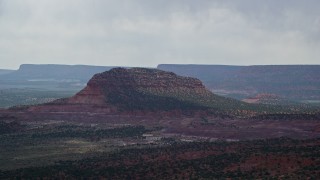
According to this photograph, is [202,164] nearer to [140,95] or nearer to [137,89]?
[140,95]

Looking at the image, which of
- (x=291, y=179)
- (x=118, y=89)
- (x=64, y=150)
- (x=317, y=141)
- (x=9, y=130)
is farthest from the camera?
(x=118, y=89)

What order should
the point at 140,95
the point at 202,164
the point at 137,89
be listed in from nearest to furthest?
the point at 202,164 → the point at 140,95 → the point at 137,89

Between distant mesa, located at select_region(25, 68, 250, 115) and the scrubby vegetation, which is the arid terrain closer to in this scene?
the scrubby vegetation

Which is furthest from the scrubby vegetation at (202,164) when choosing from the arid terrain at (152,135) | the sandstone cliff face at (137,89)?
the sandstone cliff face at (137,89)

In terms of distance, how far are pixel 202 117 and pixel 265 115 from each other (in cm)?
1361

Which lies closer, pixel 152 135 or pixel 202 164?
pixel 202 164

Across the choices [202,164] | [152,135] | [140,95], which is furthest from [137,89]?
[202,164]

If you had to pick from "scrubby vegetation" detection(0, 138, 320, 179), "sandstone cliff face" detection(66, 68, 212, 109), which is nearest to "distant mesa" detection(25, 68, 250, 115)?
"sandstone cliff face" detection(66, 68, 212, 109)

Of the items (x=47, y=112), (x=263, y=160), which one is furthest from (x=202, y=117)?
(x=263, y=160)

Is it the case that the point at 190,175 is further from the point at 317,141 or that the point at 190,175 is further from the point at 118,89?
the point at 118,89

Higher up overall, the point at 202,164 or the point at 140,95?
the point at 140,95

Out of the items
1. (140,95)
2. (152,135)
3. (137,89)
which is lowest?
(152,135)

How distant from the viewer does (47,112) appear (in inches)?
4879

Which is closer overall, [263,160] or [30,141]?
[263,160]
